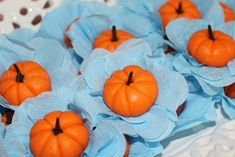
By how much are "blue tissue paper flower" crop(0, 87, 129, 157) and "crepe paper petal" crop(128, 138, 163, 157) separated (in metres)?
0.06

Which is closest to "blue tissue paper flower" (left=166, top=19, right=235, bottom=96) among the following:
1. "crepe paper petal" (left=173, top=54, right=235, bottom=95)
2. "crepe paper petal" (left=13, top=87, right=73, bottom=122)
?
"crepe paper petal" (left=173, top=54, right=235, bottom=95)

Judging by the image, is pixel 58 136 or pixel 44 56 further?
pixel 44 56

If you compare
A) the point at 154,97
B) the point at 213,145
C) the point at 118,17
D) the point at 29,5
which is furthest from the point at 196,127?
the point at 29,5

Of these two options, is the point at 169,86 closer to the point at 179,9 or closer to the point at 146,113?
the point at 146,113

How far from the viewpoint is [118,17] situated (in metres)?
0.99

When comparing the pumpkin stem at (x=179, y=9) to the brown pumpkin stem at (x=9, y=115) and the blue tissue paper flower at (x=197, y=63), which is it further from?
the brown pumpkin stem at (x=9, y=115)

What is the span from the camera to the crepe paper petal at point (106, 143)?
74 centimetres

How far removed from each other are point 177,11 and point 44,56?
28 cm

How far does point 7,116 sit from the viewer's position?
0.82 m

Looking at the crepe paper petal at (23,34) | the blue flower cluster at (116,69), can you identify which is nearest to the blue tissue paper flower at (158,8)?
the blue flower cluster at (116,69)

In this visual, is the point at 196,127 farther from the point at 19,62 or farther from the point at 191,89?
the point at 19,62

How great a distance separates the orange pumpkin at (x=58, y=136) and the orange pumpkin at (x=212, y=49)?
250mm

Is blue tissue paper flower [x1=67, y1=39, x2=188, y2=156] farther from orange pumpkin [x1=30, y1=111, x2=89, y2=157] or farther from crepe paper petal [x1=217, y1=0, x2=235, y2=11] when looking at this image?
crepe paper petal [x1=217, y1=0, x2=235, y2=11]

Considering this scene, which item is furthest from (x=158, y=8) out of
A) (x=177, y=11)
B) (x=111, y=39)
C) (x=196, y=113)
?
(x=196, y=113)
